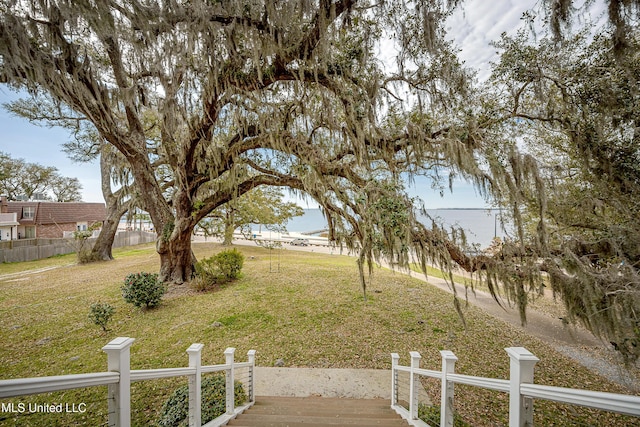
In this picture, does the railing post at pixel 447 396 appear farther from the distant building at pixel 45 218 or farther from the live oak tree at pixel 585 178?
the distant building at pixel 45 218

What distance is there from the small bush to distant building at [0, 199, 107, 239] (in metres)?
14.9

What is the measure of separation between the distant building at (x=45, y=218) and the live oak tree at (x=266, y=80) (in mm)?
17476

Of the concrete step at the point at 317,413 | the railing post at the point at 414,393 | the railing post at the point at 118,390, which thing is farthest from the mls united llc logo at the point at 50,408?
the railing post at the point at 414,393

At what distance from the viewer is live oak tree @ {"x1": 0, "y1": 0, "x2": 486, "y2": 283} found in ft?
11.5

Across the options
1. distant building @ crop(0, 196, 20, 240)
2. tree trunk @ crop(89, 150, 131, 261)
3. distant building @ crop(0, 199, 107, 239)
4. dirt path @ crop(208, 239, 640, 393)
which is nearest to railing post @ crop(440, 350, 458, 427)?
dirt path @ crop(208, 239, 640, 393)

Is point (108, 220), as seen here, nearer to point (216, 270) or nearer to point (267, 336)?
point (216, 270)

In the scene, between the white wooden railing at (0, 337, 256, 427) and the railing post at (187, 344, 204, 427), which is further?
the railing post at (187, 344, 204, 427)

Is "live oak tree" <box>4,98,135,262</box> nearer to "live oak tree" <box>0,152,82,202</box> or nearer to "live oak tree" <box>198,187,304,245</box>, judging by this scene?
"live oak tree" <box>198,187,304,245</box>

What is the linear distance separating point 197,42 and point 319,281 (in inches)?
301

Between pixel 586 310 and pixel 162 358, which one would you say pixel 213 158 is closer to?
pixel 162 358

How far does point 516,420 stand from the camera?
4.42 ft

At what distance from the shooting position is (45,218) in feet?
62.0

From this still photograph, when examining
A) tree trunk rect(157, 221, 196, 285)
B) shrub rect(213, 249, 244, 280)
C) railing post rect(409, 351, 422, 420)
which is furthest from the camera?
shrub rect(213, 249, 244, 280)

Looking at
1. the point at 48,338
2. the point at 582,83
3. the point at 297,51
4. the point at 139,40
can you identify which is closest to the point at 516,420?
the point at 297,51
